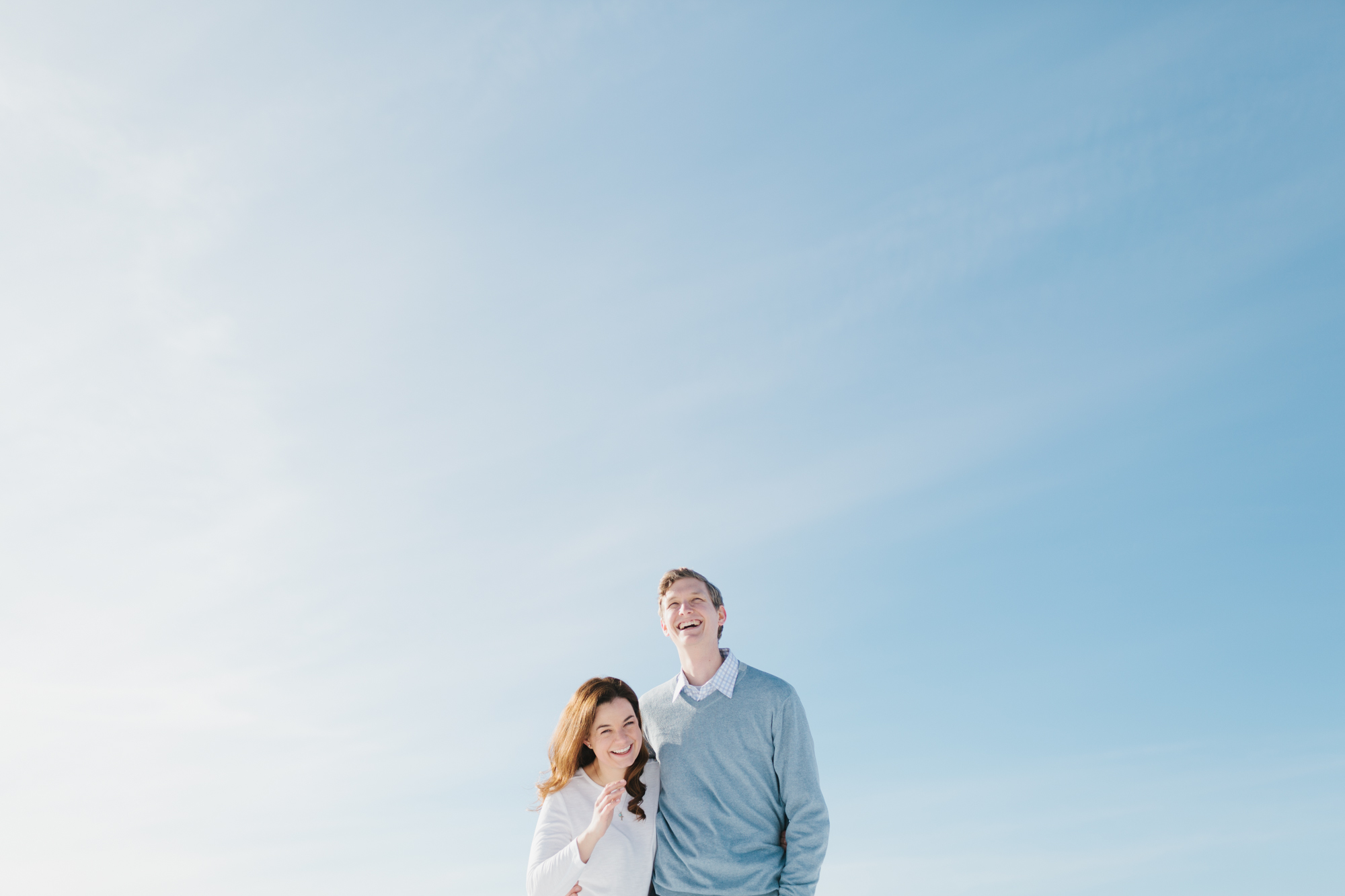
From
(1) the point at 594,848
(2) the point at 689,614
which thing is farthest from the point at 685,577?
(1) the point at 594,848

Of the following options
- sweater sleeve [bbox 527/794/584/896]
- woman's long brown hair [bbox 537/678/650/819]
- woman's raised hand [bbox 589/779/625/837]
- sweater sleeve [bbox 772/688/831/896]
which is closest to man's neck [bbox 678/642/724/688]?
woman's long brown hair [bbox 537/678/650/819]

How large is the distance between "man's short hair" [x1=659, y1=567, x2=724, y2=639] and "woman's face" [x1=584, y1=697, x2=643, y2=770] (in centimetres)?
94

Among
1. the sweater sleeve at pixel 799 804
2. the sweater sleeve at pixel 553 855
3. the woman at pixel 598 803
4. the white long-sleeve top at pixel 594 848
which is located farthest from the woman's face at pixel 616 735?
the sweater sleeve at pixel 799 804

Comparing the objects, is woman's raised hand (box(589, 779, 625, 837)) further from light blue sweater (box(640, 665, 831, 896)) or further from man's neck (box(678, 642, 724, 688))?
man's neck (box(678, 642, 724, 688))

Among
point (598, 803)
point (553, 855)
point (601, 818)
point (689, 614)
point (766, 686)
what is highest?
point (689, 614)

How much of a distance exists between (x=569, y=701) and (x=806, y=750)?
1.94 m

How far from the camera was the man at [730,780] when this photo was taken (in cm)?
795

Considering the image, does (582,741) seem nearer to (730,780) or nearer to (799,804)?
→ (730,780)

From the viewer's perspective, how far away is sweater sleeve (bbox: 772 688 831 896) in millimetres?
7895

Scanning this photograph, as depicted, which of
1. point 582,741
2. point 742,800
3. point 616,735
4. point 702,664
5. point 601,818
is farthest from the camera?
point 702,664

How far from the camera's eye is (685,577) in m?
8.62

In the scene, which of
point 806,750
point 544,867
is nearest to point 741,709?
point 806,750

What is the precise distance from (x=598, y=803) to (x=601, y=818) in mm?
115

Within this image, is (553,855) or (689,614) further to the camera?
(689,614)
